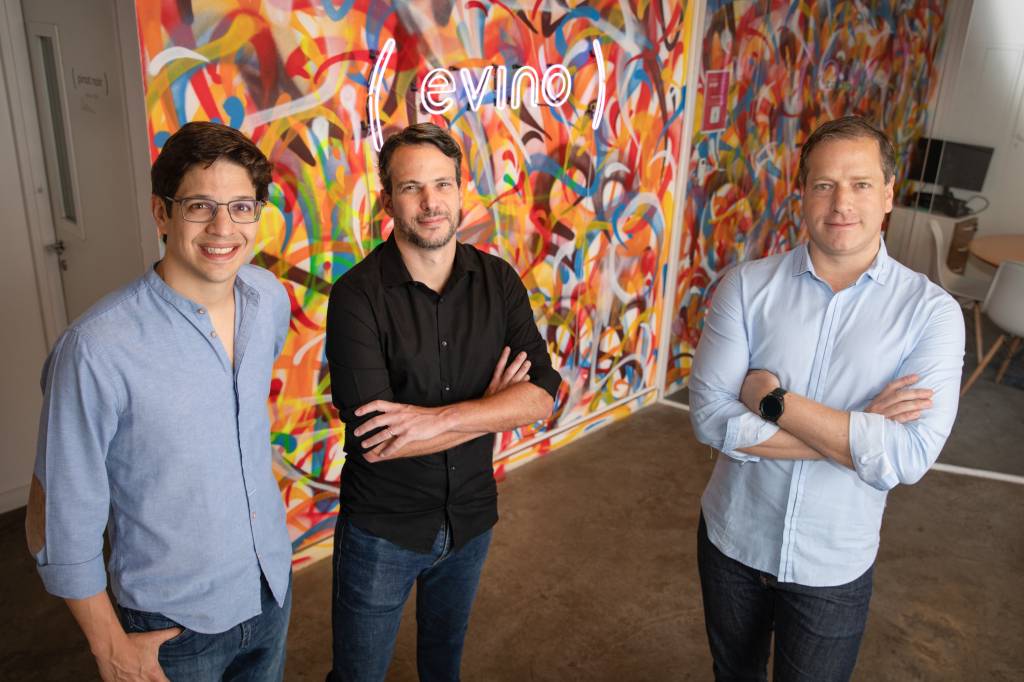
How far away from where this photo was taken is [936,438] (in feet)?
6.25

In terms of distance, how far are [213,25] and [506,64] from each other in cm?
140

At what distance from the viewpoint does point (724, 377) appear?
208cm

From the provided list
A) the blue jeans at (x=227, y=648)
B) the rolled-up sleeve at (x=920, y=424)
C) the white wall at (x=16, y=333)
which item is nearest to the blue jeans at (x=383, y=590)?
the blue jeans at (x=227, y=648)

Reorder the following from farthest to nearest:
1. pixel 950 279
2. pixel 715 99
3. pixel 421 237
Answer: pixel 715 99 < pixel 950 279 < pixel 421 237

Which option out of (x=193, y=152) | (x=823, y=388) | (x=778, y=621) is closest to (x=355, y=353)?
(x=193, y=152)

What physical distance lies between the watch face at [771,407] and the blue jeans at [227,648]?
4.04 ft

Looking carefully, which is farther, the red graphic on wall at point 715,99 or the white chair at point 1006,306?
the red graphic on wall at point 715,99

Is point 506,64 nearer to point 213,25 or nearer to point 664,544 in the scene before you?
point 213,25

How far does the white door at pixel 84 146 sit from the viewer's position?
3.38 meters

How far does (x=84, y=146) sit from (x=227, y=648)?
8.87 feet

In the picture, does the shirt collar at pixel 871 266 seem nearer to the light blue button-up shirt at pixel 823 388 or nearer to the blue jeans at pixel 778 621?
the light blue button-up shirt at pixel 823 388

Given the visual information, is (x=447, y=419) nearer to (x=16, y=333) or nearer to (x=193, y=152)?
(x=193, y=152)

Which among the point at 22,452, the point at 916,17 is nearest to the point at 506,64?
the point at 22,452

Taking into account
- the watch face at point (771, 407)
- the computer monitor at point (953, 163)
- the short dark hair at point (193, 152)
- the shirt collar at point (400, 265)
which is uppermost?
A: the short dark hair at point (193, 152)
